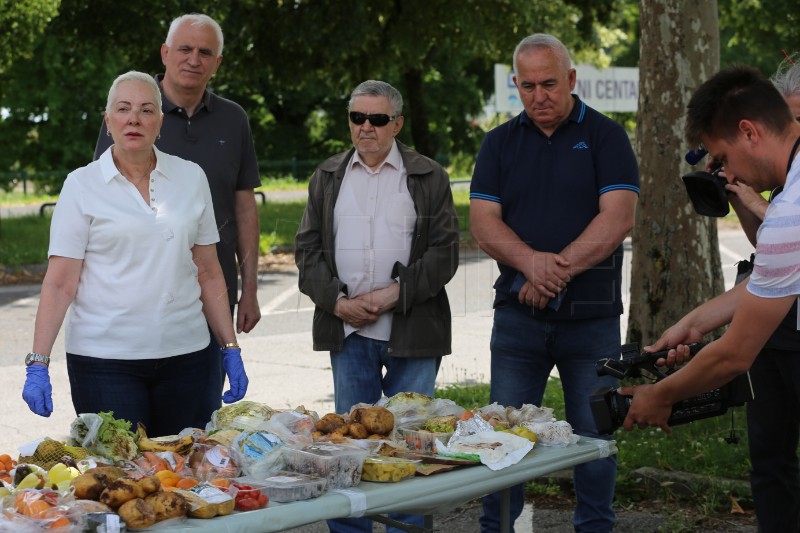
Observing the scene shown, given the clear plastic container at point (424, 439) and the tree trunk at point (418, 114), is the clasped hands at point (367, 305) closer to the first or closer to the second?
the clear plastic container at point (424, 439)

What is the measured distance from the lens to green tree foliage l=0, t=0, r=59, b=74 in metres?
14.2

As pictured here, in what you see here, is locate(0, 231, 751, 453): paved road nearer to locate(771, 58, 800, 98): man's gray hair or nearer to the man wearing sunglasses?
the man wearing sunglasses

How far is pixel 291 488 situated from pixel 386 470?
329 mm

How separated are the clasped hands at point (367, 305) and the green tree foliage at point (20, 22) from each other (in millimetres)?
11020

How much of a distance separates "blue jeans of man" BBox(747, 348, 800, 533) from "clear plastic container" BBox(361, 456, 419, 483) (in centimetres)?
156

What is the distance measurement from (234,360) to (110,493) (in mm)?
1312

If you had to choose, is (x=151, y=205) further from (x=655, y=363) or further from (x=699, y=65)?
(x=699, y=65)

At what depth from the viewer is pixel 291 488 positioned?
9.93 feet

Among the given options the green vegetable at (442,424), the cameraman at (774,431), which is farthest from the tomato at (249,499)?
the cameraman at (774,431)

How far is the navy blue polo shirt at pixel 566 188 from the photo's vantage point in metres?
4.56

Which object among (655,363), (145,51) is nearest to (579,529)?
(655,363)

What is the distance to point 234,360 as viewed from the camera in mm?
4109

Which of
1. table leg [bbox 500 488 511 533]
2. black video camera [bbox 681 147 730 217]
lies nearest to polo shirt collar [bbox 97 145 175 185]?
table leg [bbox 500 488 511 533]

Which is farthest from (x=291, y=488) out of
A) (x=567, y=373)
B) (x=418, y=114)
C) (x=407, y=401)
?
(x=418, y=114)
